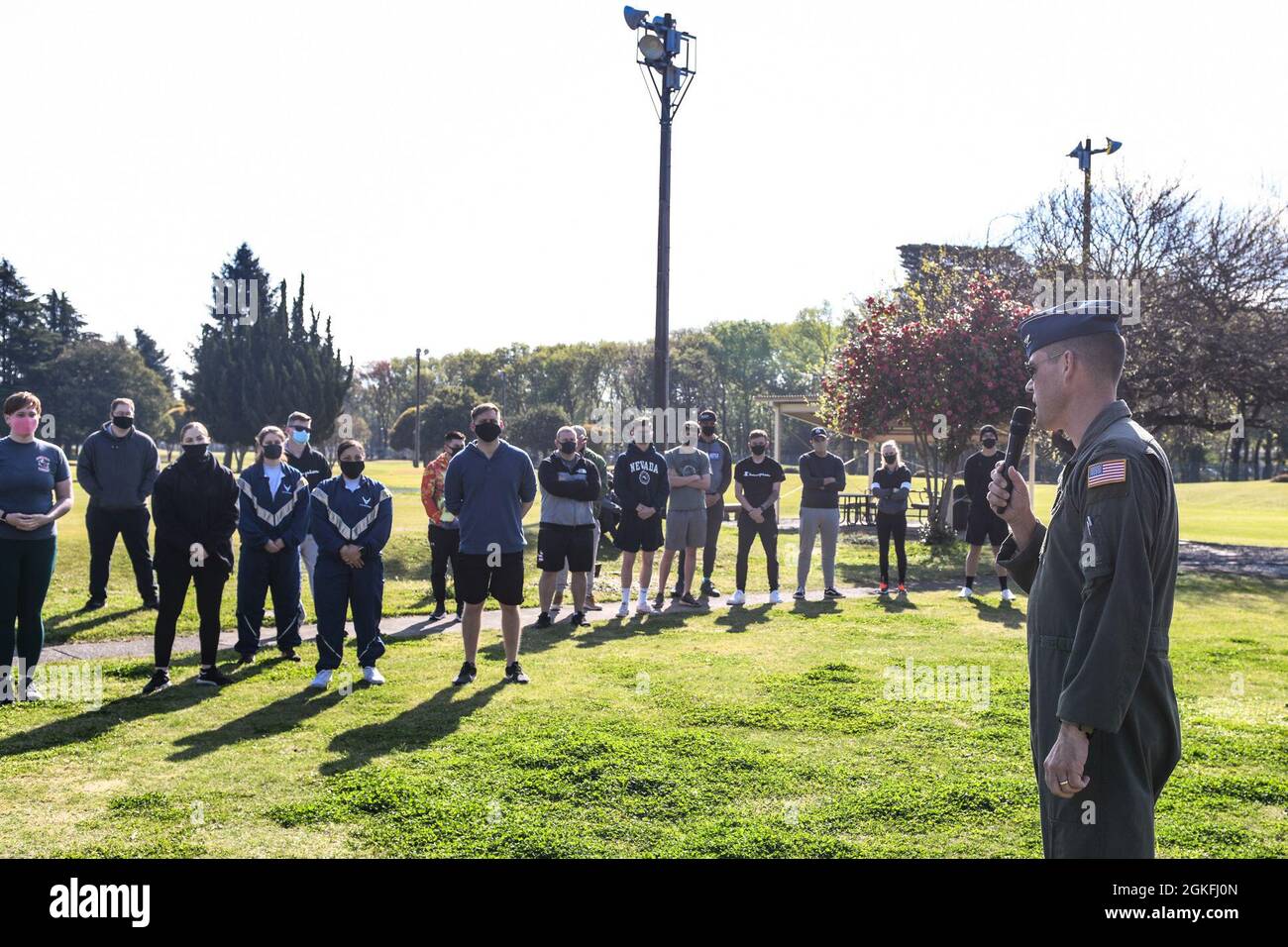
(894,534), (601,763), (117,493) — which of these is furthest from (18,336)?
(601,763)

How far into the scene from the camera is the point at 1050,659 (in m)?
2.98

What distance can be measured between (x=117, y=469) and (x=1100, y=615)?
1114cm

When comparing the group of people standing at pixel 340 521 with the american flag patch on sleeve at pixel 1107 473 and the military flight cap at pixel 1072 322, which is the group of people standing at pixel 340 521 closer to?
the military flight cap at pixel 1072 322

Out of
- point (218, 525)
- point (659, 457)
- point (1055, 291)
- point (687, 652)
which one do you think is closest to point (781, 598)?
point (659, 457)

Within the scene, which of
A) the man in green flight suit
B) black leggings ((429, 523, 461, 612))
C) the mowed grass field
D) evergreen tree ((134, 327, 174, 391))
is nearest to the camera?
the man in green flight suit

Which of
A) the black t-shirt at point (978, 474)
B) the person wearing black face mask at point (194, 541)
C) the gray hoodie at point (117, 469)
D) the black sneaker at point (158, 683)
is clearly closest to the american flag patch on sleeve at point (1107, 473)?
the person wearing black face mask at point (194, 541)

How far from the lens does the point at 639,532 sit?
12141mm

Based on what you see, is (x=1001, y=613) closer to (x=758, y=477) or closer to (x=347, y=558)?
(x=758, y=477)

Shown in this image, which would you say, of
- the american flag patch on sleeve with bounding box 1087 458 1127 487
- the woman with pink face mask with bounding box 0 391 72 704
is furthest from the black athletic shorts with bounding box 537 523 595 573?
the american flag patch on sleeve with bounding box 1087 458 1127 487

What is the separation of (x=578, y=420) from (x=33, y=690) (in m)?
73.4

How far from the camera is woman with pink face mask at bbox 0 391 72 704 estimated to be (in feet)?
24.3

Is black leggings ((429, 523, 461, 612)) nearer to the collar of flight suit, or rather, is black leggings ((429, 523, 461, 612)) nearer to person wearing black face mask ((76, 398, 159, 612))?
person wearing black face mask ((76, 398, 159, 612))

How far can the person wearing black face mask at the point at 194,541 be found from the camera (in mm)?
8008
